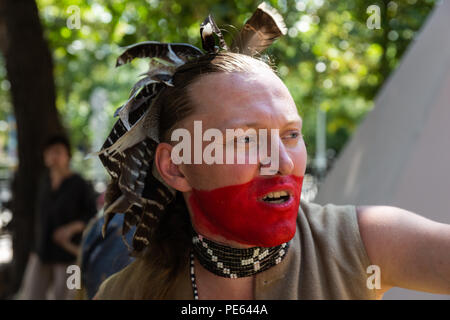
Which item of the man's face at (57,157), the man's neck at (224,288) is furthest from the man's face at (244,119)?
the man's face at (57,157)

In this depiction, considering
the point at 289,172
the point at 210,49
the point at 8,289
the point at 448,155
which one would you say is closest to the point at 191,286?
the point at 289,172

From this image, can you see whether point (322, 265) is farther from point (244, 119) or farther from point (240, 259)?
point (244, 119)

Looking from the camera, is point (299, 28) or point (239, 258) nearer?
point (239, 258)

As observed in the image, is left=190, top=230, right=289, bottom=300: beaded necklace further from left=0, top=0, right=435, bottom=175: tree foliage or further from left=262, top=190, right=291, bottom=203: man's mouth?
left=0, top=0, right=435, bottom=175: tree foliage

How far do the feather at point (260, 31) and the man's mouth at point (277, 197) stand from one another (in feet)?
1.60

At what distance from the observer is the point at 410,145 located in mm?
2650

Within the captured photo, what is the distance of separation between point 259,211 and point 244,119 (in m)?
0.24

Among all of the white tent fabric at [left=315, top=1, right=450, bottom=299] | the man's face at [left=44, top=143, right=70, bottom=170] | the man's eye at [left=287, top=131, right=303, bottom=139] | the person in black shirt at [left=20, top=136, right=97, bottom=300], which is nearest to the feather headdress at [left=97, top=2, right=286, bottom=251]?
the man's eye at [left=287, top=131, right=303, bottom=139]

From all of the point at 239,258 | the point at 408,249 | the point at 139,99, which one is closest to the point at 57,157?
the point at 139,99

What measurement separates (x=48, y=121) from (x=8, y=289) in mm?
2101

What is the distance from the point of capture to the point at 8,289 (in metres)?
5.62

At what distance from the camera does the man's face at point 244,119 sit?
1199 mm

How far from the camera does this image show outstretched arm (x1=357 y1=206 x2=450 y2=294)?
117 centimetres
